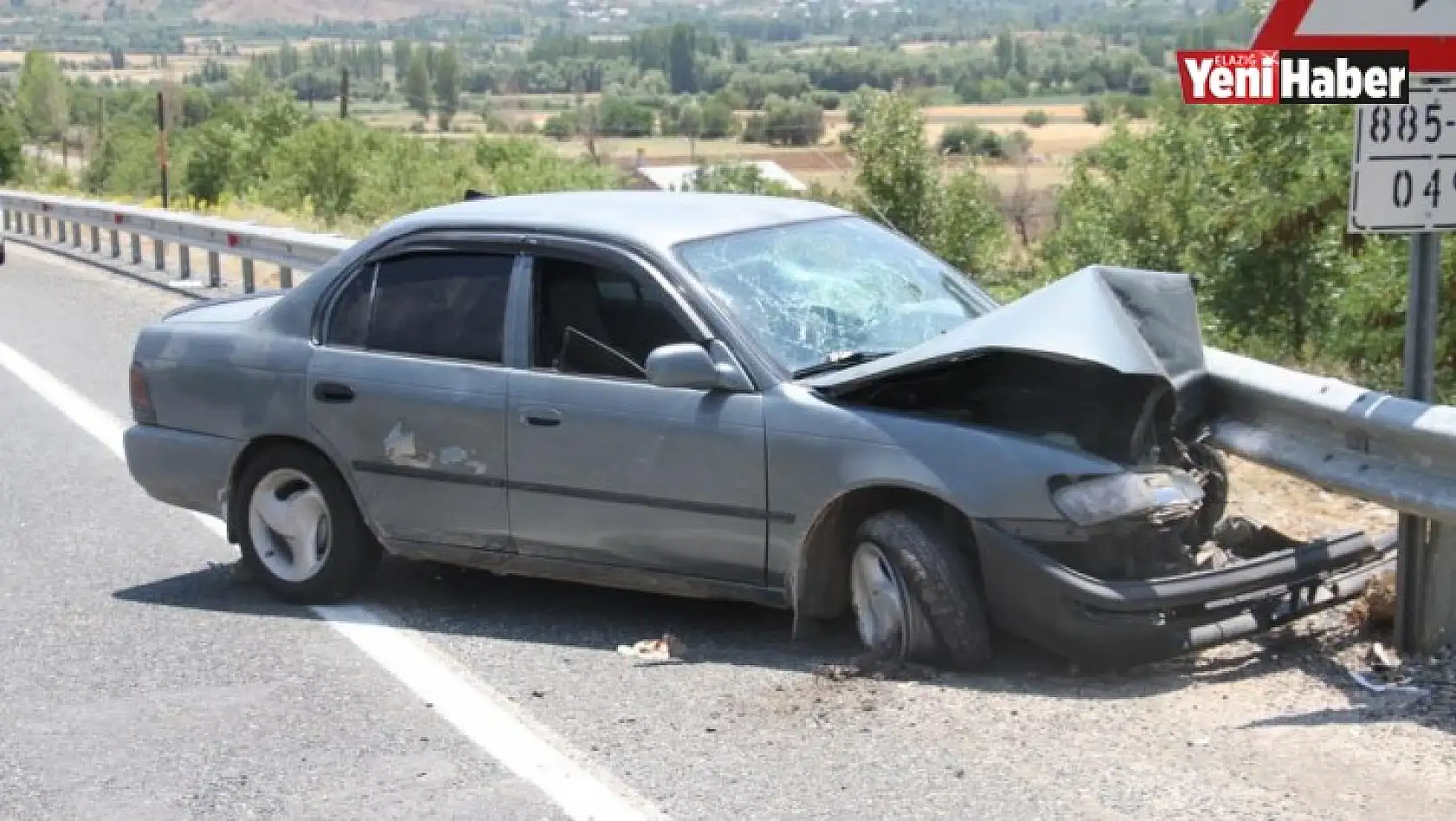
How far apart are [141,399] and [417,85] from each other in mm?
173581

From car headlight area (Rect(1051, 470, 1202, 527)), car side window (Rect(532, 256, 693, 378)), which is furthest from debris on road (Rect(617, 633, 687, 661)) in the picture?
car headlight area (Rect(1051, 470, 1202, 527))

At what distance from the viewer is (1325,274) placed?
15477 millimetres

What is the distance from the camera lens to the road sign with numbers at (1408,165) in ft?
18.9

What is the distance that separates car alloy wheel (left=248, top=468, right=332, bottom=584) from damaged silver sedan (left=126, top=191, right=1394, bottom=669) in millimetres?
12

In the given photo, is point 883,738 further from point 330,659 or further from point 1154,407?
point 330,659

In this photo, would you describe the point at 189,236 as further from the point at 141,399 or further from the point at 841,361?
the point at 841,361

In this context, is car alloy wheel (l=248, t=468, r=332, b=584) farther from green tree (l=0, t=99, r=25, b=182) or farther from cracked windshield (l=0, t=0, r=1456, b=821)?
green tree (l=0, t=99, r=25, b=182)

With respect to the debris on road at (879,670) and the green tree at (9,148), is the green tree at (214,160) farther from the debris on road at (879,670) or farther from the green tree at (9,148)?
the debris on road at (879,670)

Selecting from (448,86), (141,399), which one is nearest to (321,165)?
(141,399)

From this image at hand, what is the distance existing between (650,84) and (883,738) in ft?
539

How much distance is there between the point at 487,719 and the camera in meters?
5.71

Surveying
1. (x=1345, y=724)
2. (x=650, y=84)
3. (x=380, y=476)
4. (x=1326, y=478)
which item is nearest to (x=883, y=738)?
(x=1345, y=724)

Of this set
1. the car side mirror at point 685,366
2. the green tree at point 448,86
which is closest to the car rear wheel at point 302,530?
the car side mirror at point 685,366

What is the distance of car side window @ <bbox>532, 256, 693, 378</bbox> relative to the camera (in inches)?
259
